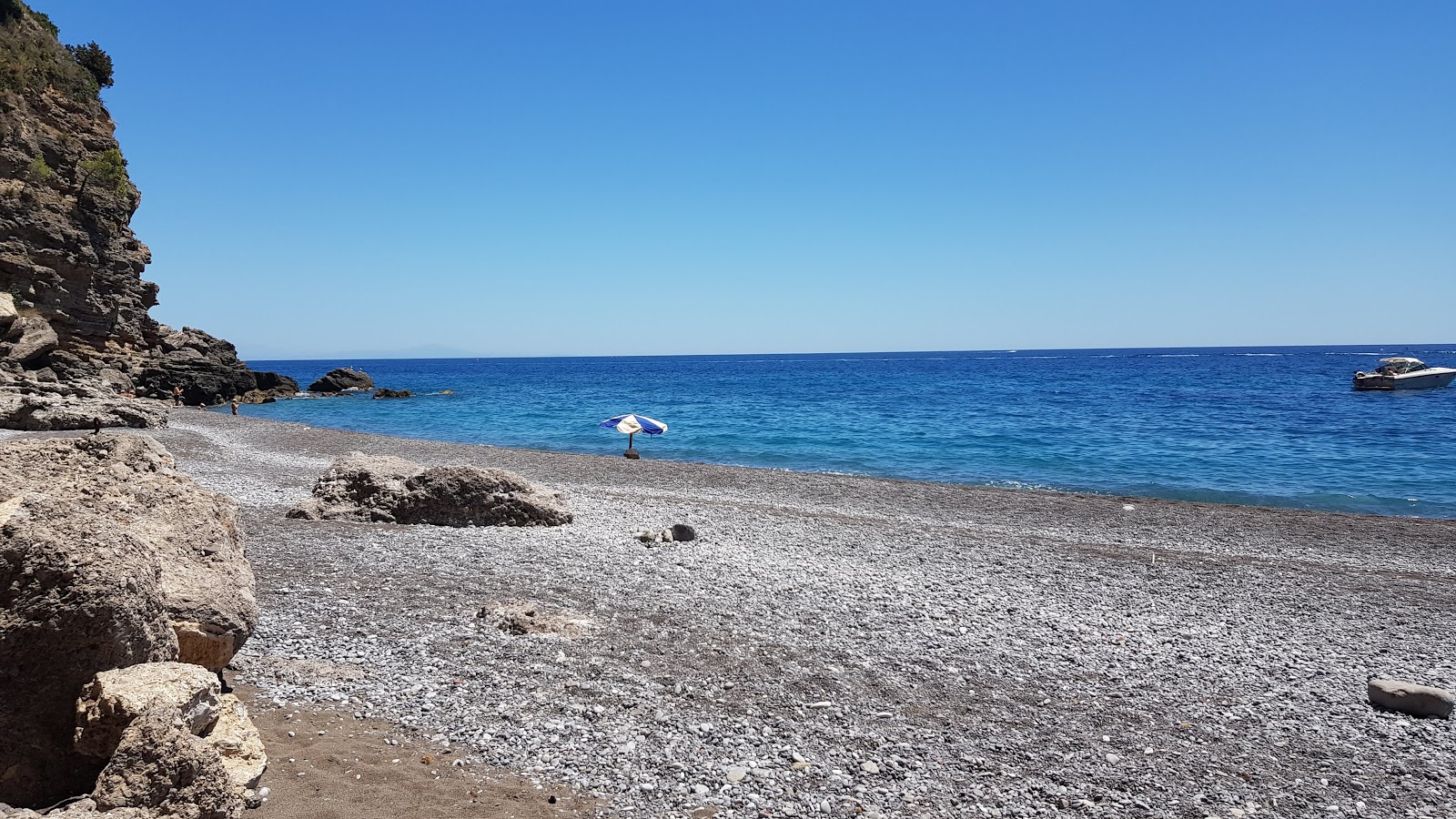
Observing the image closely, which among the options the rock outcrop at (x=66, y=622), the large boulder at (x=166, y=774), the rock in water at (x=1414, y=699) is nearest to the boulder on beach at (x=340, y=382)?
the rock outcrop at (x=66, y=622)

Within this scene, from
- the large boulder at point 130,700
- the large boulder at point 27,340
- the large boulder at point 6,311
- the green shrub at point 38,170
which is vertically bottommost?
the large boulder at point 130,700

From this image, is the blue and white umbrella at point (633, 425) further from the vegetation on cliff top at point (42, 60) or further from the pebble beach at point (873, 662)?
the vegetation on cliff top at point (42, 60)

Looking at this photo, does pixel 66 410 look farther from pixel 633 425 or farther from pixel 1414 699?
pixel 1414 699

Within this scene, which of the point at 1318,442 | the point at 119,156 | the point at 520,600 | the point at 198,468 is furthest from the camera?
the point at 119,156

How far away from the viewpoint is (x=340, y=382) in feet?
246

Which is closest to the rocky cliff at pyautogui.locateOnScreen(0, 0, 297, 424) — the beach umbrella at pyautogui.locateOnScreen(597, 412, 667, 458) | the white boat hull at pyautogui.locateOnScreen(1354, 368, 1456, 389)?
the beach umbrella at pyautogui.locateOnScreen(597, 412, 667, 458)

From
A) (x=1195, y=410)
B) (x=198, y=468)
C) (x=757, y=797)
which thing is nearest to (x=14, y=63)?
(x=198, y=468)

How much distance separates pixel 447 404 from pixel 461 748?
60.1 m

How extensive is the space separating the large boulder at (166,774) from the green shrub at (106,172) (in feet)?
136

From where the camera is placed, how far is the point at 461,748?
6.21m

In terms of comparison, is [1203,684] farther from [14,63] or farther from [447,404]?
[447,404]

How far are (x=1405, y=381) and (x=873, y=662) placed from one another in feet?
222

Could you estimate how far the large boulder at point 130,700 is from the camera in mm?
4359

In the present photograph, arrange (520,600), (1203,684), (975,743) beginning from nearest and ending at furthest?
1. (975,743)
2. (1203,684)
3. (520,600)
